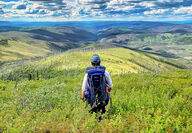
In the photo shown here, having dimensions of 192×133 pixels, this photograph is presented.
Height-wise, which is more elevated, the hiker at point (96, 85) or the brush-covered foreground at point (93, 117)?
the hiker at point (96, 85)

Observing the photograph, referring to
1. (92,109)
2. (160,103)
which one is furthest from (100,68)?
(160,103)

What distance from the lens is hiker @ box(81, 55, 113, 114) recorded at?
7.90m

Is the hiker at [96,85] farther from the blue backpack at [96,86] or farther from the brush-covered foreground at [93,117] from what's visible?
the brush-covered foreground at [93,117]

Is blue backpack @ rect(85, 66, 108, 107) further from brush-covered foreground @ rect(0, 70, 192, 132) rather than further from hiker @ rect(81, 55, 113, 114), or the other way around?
brush-covered foreground @ rect(0, 70, 192, 132)

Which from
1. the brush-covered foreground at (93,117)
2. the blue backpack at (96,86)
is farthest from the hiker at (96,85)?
the brush-covered foreground at (93,117)

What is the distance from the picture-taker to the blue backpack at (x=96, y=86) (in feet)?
25.9

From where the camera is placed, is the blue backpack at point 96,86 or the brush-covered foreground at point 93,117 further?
the blue backpack at point 96,86

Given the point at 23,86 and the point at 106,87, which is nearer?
the point at 106,87

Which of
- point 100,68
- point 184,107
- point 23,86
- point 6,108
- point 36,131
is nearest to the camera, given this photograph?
point 36,131

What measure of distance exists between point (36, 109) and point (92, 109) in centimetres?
318

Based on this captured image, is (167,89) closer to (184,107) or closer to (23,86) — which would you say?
(184,107)

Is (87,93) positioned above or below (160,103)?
above

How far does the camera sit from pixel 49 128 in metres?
7.04

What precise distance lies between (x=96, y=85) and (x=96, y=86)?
5cm
